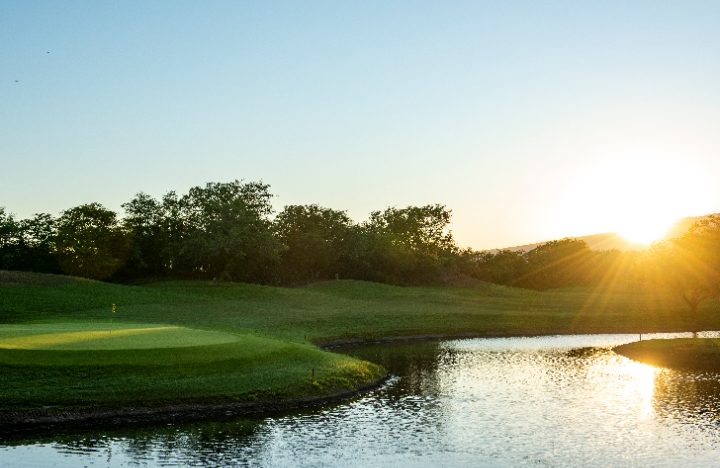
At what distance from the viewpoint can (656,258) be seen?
299ft

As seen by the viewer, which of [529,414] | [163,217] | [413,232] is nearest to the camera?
[529,414]

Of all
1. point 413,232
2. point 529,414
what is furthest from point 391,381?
point 413,232

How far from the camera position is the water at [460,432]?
28.8 m

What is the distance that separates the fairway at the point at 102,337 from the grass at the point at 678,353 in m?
34.4

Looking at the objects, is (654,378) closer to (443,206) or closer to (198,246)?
(198,246)

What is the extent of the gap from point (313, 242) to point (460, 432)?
106m

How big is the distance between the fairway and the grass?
34.4 meters

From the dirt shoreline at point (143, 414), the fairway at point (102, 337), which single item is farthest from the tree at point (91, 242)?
the dirt shoreline at point (143, 414)

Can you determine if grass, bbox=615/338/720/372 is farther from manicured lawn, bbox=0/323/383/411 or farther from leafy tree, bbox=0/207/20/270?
leafy tree, bbox=0/207/20/270

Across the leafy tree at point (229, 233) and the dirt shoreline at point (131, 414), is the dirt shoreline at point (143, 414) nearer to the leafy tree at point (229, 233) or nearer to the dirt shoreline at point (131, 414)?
the dirt shoreline at point (131, 414)

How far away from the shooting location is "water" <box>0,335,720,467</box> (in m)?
28.8

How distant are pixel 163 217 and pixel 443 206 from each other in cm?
6977

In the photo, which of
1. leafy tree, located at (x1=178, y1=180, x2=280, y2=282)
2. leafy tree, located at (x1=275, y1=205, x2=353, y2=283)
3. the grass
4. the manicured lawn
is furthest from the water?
leafy tree, located at (x1=275, y1=205, x2=353, y2=283)

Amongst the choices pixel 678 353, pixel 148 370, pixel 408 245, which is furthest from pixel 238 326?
pixel 408 245
